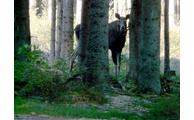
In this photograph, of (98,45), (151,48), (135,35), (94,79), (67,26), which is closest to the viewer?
(94,79)

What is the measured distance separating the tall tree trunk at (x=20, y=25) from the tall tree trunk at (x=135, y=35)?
4212 mm

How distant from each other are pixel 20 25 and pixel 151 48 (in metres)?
3.70

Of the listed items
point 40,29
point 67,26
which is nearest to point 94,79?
point 67,26

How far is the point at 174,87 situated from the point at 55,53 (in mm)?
8683

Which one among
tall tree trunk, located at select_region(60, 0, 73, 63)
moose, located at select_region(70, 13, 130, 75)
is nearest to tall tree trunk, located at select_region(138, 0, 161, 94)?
moose, located at select_region(70, 13, 130, 75)

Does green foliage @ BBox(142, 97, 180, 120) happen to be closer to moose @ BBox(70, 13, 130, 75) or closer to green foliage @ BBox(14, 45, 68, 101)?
green foliage @ BBox(14, 45, 68, 101)

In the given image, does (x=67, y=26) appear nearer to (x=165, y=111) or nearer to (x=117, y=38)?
(x=117, y=38)

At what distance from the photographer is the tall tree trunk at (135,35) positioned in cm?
922

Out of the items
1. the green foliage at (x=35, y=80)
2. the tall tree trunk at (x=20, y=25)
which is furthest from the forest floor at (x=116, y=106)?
the tall tree trunk at (x=20, y=25)

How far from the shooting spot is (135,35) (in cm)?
945

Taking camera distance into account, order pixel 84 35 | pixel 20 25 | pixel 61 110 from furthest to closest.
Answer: pixel 84 35 → pixel 20 25 → pixel 61 110

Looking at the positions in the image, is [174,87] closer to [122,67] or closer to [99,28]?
[99,28]

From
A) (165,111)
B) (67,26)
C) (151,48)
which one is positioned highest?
(67,26)

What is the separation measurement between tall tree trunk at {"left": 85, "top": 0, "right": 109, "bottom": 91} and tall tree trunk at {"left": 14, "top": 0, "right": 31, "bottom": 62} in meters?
1.77
